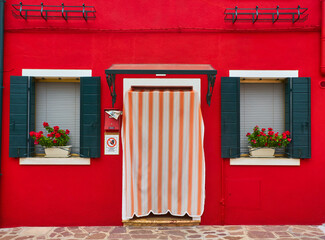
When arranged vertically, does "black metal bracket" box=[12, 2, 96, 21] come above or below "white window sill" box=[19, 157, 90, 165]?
above

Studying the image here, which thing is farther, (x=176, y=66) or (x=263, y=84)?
(x=263, y=84)

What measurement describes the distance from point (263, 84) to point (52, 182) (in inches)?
180

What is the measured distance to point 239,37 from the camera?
538cm

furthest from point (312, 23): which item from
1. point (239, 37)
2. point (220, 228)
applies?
point (220, 228)

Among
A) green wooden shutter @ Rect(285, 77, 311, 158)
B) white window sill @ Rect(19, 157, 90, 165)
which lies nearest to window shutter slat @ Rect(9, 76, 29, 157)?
white window sill @ Rect(19, 157, 90, 165)

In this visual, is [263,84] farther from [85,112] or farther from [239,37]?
[85,112]

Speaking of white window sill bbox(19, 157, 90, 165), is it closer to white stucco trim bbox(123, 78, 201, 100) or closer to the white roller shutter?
the white roller shutter

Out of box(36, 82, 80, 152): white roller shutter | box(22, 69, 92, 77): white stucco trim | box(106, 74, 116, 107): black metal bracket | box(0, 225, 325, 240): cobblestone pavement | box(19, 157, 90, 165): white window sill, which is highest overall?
box(22, 69, 92, 77): white stucco trim

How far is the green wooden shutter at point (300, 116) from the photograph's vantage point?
523cm

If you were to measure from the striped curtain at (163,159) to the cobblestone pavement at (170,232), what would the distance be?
1.03ft

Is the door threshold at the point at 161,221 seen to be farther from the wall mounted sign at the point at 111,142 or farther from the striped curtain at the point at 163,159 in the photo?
the wall mounted sign at the point at 111,142

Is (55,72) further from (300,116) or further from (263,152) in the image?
(300,116)

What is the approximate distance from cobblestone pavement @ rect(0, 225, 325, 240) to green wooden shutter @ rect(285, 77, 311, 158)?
140 centimetres

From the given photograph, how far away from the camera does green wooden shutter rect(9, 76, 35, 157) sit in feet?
17.1
